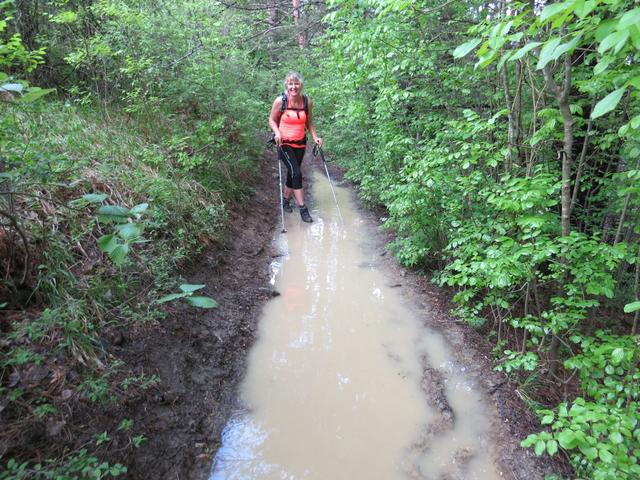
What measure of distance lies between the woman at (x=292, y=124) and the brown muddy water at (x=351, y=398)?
2544mm

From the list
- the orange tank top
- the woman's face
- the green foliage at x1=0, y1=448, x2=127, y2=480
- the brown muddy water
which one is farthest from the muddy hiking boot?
the green foliage at x1=0, y1=448, x2=127, y2=480

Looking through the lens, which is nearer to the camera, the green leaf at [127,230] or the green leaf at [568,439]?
the green leaf at [127,230]

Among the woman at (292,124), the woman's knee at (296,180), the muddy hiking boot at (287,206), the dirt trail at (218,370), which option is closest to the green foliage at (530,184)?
the dirt trail at (218,370)

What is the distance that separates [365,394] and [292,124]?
4.77 meters

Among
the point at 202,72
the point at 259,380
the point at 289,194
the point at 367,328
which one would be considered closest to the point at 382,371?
the point at 367,328

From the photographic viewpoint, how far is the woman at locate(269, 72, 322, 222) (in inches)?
259

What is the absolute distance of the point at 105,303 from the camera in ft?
10.1

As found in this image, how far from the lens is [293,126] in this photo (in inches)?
264

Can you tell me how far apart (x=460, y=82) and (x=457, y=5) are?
2.95 ft

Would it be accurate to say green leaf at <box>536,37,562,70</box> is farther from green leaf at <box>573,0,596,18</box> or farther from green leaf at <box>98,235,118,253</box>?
green leaf at <box>98,235,118,253</box>

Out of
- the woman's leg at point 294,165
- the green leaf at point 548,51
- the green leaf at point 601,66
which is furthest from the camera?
the woman's leg at point 294,165

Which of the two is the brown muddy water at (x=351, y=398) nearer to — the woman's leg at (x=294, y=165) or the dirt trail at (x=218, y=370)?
the dirt trail at (x=218, y=370)

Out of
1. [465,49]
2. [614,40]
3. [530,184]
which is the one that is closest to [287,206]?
[530,184]

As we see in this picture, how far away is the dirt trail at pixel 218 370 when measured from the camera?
2.62 meters
